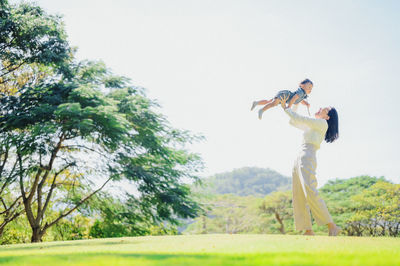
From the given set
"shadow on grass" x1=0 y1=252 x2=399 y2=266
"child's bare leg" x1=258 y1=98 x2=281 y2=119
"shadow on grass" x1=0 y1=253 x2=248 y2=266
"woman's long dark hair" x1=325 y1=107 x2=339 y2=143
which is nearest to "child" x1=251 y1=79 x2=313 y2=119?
"child's bare leg" x1=258 y1=98 x2=281 y2=119

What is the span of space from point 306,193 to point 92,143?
10887 millimetres

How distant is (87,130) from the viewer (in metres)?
12.7

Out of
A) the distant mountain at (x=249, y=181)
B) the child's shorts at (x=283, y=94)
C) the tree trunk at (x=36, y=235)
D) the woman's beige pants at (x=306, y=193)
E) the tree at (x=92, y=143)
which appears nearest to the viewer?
the woman's beige pants at (x=306, y=193)

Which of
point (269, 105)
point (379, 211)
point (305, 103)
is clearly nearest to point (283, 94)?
point (269, 105)

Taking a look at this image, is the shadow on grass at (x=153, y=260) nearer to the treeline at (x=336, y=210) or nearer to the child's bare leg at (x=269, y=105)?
the child's bare leg at (x=269, y=105)

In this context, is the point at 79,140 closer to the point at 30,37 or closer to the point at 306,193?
the point at 30,37

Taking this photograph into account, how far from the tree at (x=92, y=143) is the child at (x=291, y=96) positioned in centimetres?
663

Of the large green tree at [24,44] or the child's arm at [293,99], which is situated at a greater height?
the large green tree at [24,44]

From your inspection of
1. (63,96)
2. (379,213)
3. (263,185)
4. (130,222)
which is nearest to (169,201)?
(130,222)

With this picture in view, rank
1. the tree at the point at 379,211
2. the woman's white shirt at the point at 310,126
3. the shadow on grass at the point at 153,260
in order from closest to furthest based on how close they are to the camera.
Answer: the shadow on grass at the point at 153,260
the woman's white shirt at the point at 310,126
the tree at the point at 379,211

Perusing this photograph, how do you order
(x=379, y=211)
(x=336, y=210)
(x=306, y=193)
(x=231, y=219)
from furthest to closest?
(x=231, y=219) → (x=336, y=210) → (x=379, y=211) → (x=306, y=193)

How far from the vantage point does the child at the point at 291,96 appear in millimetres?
6406

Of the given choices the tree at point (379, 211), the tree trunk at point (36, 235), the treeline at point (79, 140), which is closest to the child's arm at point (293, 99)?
the treeline at point (79, 140)

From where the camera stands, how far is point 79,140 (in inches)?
599
